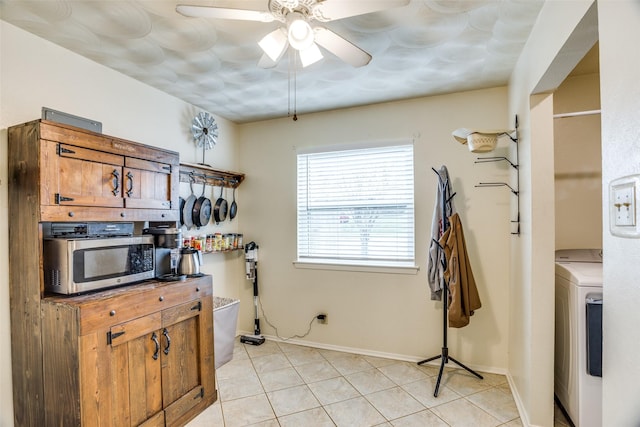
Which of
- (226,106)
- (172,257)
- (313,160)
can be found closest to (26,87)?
(172,257)

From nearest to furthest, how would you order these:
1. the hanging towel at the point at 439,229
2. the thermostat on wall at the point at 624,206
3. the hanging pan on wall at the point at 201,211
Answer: the thermostat on wall at the point at 624,206 → the hanging towel at the point at 439,229 → the hanging pan on wall at the point at 201,211

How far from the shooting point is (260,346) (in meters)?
3.41

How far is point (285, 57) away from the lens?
2.25 meters

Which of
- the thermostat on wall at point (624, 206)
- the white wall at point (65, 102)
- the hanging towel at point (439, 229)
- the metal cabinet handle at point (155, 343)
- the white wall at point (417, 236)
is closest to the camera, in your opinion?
the thermostat on wall at point (624, 206)

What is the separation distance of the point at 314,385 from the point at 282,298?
3.63ft

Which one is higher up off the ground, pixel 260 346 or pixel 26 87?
pixel 26 87

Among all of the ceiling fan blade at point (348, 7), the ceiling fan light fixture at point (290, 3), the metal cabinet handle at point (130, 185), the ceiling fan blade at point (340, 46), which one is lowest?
the metal cabinet handle at point (130, 185)

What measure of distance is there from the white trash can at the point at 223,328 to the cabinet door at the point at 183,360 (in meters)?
0.52

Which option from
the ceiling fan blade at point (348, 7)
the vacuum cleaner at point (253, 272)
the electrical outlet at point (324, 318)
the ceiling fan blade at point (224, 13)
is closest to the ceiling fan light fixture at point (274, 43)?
the ceiling fan blade at point (224, 13)

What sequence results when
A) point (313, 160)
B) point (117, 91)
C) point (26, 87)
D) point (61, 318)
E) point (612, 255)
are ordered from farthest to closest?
1. point (313, 160)
2. point (117, 91)
3. point (26, 87)
4. point (61, 318)
5. point (612, 255)

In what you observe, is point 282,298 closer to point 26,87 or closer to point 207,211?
point 207,211

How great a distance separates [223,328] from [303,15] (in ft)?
8.46

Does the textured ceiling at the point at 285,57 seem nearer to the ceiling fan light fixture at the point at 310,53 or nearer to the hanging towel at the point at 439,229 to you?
the ceiling fan light fixture at the point at 310,53

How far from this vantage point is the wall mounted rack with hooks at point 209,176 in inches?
117
